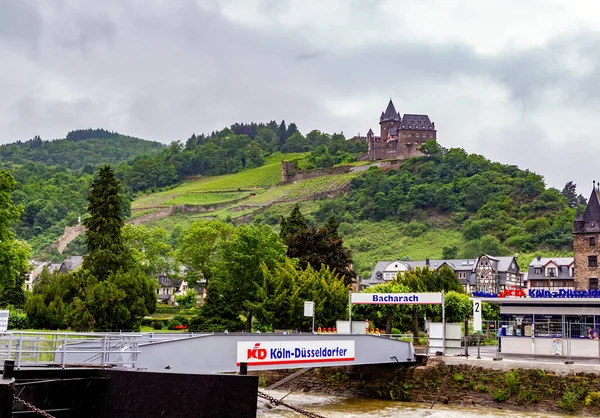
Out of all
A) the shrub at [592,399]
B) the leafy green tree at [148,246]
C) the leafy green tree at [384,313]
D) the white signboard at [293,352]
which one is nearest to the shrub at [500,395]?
the shrub at [592,399]

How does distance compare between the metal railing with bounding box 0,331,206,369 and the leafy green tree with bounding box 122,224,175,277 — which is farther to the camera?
the leafy green tree with bounding box 122,224,175,277

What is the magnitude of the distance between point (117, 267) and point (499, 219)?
462 ft

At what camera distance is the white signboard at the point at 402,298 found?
41.4 meters

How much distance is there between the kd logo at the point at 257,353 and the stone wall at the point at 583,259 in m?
53.0

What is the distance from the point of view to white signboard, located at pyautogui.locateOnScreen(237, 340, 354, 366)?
91.1 feet

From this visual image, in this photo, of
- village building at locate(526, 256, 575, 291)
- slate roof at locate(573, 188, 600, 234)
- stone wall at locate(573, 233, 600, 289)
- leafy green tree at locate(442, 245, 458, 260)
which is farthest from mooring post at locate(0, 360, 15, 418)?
leafy green tree at locate(442, 245, 458, 260)

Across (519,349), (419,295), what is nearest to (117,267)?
(419,295)

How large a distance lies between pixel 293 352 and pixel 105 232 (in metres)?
36.9

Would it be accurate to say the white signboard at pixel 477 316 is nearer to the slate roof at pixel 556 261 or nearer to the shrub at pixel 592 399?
the shrub at pixel 592 399

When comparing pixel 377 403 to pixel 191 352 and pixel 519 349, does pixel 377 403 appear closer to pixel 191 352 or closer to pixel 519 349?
pixel 519 349

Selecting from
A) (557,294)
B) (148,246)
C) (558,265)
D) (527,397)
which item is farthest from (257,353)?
(558,265)

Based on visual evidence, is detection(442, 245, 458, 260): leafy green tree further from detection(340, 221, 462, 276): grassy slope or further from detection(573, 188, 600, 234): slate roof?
detection(573, 188, 600, 234): slate roof

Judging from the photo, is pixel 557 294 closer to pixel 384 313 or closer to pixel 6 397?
pixel 384 313

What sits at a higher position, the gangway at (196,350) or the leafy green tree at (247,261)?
the leafy green tree at (247,261)
